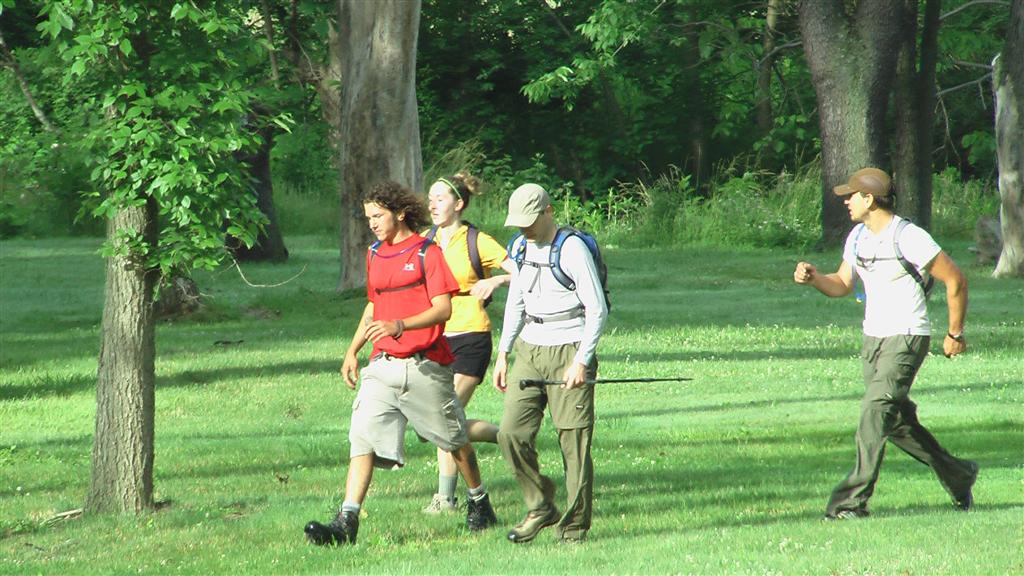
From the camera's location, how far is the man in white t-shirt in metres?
8.56

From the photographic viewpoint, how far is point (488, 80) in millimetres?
44031

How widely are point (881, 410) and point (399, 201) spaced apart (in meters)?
2.68

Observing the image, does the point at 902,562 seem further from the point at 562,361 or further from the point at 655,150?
the point at 655,150

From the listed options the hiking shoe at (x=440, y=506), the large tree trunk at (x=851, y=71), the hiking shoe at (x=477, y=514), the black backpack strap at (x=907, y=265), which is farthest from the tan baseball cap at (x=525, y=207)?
the large tree trunk at (x=851, y=71)

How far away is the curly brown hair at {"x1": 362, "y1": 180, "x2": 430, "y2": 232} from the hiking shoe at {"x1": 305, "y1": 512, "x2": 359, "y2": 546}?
1.50 meters

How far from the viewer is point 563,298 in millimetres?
8031

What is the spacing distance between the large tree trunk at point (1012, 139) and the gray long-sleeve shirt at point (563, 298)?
19668 mm

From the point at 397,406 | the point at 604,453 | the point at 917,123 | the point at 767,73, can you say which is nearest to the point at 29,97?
the point at 397,406

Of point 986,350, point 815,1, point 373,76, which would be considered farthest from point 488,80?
point 986,350

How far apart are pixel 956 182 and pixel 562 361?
35.4 metres

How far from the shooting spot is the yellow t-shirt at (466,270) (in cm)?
939

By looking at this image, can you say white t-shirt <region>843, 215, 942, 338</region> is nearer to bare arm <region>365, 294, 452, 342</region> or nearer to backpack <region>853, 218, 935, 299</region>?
backpack <region>853, 218, 935, 299</region>

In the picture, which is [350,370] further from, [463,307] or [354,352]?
[463,307]

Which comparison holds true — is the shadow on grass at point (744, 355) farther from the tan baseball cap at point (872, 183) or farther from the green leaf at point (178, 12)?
the green leaf at point (178, 12)
